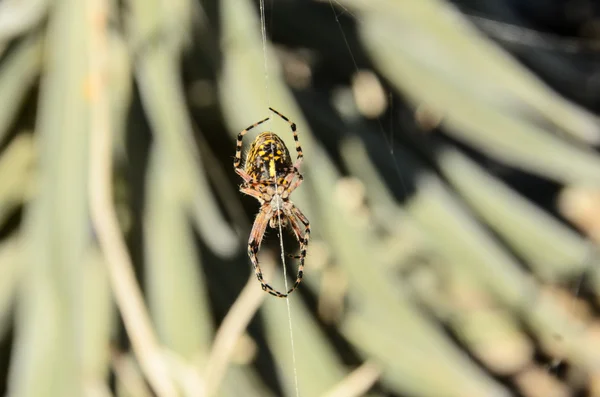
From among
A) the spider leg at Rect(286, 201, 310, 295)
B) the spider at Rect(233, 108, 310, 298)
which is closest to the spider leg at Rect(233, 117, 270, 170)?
the spider at Rect(233, 108, 310, 298)

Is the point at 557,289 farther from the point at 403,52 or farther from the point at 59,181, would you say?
the point at 59,181

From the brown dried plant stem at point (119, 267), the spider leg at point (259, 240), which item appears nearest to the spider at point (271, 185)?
the spider leg at point (259, 240)

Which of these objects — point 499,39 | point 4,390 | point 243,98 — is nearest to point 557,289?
point 499,39

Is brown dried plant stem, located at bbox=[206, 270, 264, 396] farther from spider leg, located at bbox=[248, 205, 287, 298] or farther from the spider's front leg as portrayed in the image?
the spider's front leg

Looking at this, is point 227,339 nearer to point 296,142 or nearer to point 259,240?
point 259,240

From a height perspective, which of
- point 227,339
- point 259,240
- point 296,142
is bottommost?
point 227,339

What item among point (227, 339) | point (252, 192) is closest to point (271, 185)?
point (252, 192)

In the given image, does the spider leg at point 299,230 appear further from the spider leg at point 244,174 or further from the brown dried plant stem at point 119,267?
the brown dried plant stem at point 119,267
